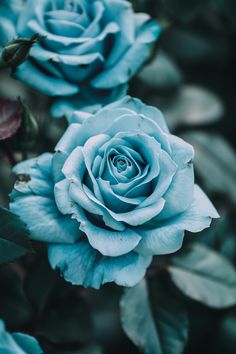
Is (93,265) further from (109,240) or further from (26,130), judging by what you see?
(26,130)

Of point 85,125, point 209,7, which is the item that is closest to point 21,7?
point 85,125

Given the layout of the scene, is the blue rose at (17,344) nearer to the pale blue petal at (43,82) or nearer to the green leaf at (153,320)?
the green leaf at (153,320)

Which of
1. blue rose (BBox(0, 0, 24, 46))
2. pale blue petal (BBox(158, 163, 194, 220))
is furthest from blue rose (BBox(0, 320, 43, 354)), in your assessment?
blue rose (BBox(0, 0, 24, 46))

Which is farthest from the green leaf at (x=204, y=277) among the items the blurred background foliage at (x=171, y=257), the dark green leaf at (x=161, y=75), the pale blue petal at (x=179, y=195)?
the dark green leaf at (x=161, y=75)

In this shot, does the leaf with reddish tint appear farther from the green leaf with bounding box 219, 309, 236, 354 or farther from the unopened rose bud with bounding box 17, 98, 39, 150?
the green leaf with bounding box 219, 309, 236, 354

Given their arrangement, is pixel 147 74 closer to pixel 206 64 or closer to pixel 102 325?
pixel 206 64

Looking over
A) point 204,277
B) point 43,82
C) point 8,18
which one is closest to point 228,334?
point 204,277
